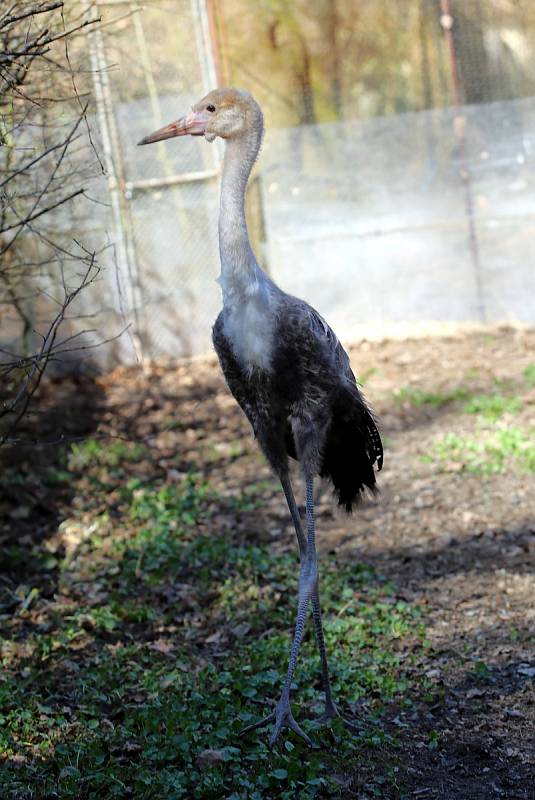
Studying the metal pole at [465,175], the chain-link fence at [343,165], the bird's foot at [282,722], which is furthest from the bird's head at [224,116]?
the metal pole at [465,175]

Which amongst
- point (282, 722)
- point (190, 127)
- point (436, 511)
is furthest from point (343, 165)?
point (282, 722)

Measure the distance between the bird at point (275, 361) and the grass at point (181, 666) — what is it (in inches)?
9.6

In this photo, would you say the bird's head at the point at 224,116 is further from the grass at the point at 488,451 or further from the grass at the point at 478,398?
the grass at the point at 478,398

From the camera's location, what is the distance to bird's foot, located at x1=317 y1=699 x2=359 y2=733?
4.32 m

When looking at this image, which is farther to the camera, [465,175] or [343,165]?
[343,165]

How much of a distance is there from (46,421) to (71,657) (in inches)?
192

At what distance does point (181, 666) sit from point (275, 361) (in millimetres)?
1684

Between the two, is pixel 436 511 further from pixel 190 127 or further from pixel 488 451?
pixel 190 127

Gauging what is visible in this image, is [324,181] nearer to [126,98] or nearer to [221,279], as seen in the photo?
[126,98]

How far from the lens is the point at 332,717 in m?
4.36

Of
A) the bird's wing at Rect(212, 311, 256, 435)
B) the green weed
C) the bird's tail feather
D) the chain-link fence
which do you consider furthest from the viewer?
the chain-link fence

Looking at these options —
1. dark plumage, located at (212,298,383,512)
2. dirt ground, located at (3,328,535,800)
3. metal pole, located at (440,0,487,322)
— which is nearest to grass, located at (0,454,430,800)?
dirt ground, located at (3,328,535,800)

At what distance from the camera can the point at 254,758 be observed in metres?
3.95

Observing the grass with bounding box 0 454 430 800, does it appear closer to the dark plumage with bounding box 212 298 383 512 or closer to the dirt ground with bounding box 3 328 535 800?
the dirt ground with bounding box 3 328 535 800
